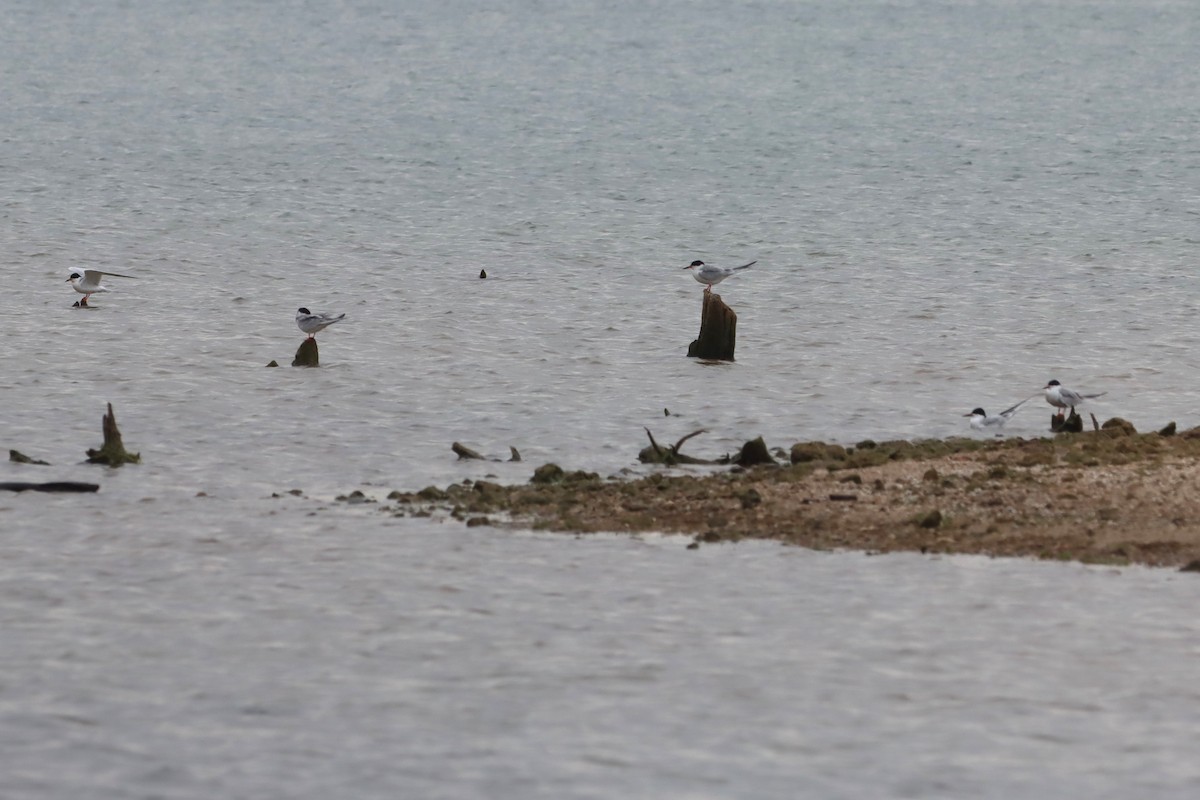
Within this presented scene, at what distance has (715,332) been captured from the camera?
2620cm

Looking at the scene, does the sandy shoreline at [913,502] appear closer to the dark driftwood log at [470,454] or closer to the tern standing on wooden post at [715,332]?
the dark driftwood log at [470,454]

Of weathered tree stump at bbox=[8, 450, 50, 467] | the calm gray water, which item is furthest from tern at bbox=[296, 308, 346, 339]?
weathered tree stump at bbox=[8, 450, 50, 467]

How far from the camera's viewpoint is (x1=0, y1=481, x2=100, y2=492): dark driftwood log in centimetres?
1758

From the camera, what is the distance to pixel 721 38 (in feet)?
320

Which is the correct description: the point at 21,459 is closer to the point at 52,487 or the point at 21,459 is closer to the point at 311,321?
the point at 52,487

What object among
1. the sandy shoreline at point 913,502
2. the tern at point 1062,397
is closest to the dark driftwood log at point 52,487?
the sandy shoreline at point 913,502

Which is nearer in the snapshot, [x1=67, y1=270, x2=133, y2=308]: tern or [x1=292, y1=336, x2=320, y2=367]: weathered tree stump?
[x1=292, y1=336, x2=320, y2=367]: weathered tree stump

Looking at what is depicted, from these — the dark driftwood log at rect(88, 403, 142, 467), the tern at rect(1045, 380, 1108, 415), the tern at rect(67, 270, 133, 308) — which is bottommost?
the dark driftwood log at rect(88, 403, 142, 467)

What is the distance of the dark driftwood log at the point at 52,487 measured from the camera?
1758cm

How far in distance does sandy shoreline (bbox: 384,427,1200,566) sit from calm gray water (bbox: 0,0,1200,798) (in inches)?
22.9

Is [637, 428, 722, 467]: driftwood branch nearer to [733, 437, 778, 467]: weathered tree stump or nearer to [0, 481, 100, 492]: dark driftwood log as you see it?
[733, 437, 778, 467]: weathered tree stump

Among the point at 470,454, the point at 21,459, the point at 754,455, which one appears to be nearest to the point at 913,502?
the point at 754,455

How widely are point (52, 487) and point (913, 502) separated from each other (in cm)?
786

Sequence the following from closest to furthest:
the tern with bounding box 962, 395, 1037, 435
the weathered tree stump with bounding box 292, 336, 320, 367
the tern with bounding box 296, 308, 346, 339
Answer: the tern with bounding box 962, 395, 1037, 435
the weathered tree stump with bounding box 292, 336, 320, 367
the tern with bounding box 296, 308, 346, 339
